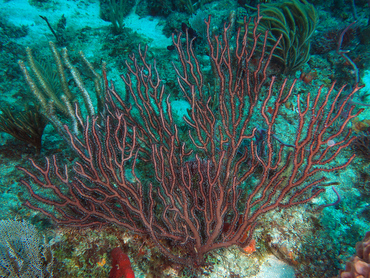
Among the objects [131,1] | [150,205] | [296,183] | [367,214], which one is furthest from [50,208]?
[131,1]

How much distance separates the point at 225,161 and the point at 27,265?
2.51 metres

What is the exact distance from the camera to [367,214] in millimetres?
2697

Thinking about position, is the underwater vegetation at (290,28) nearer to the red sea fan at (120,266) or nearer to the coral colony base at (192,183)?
the coral colony base at (192,183)

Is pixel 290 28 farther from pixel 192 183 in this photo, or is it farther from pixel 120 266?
pixel 120 266

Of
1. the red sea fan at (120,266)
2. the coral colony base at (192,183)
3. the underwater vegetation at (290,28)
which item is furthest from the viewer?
the underwater vegetation at (290,28)

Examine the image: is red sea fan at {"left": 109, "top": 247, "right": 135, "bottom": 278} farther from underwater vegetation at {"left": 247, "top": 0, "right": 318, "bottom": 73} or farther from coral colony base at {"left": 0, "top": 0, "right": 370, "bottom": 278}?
underwater vegetation at {"left": 247, "top": 0, "right": 318, "bottom": 73}

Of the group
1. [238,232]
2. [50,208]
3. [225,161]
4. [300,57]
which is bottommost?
[50,208]

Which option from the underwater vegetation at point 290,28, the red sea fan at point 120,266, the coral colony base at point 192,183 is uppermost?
the underwater vegetation at point 290,28

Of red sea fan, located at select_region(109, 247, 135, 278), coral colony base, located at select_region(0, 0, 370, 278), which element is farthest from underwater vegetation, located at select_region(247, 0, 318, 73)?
red sea fan, located at select_region(109, 247, 135, 278)

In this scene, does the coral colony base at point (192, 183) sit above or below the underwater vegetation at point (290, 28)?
below

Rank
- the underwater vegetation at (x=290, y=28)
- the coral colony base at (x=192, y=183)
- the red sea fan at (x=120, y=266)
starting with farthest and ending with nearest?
the underwater vegetation at (x=290, y=28) < the red sea fan at (x=120, y=266) < the coral colony base at (x=192, y=183)

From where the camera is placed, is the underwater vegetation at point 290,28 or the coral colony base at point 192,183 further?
the underwater vegetation at point 290,28

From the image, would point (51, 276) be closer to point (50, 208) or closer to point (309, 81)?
point (50, 208)

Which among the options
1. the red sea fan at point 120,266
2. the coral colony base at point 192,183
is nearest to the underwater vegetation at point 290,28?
the coral colony base at point 192,183
